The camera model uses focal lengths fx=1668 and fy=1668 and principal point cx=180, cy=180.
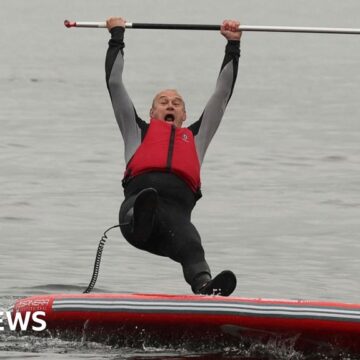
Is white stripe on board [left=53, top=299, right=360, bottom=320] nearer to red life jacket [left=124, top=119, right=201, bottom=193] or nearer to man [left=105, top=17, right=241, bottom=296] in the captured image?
man [left=105, top=17, right=241, bottom=296]

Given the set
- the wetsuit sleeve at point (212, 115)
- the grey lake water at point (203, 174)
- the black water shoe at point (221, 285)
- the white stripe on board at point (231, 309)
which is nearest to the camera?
the white stripe on board at point (231, 309)

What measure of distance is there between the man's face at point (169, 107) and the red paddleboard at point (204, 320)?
1.51 meters

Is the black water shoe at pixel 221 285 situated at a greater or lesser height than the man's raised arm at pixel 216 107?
lesser

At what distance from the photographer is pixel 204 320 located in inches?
396

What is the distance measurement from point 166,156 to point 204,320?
1419mm

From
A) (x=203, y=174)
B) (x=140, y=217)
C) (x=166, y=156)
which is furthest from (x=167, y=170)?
(x=203, y=174)

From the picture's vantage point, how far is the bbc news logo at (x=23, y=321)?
34.6 feet

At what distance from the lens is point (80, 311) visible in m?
10.4

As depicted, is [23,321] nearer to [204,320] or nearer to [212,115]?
[204,320]

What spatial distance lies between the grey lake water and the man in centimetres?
74

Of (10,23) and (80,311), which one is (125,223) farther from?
(10,23)

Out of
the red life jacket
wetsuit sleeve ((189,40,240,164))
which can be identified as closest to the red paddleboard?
the red life jacket

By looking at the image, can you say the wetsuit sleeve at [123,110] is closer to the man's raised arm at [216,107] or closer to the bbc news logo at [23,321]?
the man's raised arm at [216,107]

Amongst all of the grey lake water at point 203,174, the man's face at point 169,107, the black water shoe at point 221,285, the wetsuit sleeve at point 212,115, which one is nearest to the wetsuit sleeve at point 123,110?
the man's face at point 169,107
